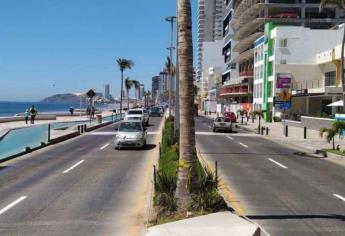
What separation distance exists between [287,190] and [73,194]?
19.6 feet

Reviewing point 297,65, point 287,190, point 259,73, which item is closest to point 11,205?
point 287,190

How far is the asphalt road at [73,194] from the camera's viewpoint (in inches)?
422

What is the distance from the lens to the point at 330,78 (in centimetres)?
6856

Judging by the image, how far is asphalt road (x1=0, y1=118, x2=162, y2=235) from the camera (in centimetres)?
1071

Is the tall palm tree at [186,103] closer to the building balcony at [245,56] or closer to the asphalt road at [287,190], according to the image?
the asphalt road at [287,190]

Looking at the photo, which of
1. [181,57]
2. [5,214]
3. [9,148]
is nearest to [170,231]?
[181,57]

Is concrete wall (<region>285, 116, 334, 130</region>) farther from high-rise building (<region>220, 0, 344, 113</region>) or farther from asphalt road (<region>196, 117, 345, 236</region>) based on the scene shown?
high-rise building (<region>220, 0, 344, 113</region>)

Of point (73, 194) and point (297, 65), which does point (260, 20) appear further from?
point (73, 194)

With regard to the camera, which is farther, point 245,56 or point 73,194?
point 245,56

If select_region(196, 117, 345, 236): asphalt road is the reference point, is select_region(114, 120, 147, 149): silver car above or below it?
above

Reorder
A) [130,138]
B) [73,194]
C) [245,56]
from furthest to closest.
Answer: [245,56] < [130,138] < [73,194]

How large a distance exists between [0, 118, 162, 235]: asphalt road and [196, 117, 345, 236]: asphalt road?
2.71 meters

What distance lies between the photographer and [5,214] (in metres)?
11.8

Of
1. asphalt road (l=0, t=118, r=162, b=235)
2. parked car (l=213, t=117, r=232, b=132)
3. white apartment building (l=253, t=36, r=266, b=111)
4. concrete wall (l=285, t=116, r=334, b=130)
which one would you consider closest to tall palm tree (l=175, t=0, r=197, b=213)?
asphalt road (l=0, t=118, r=162, b=235)
